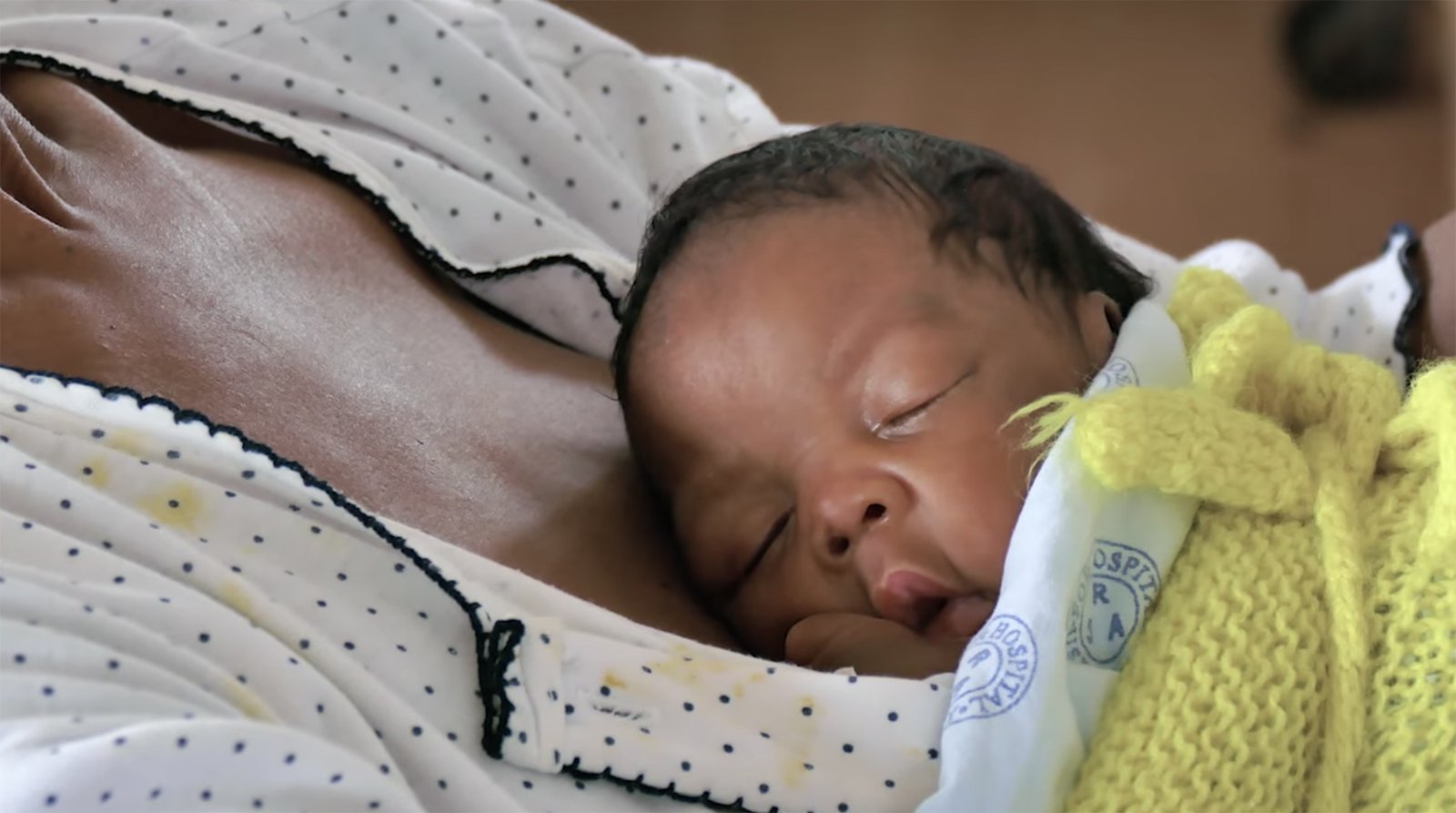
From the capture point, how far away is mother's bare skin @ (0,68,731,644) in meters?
0.65

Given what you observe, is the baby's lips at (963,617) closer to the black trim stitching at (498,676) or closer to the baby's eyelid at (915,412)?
the baby's eyelid at (915,412)

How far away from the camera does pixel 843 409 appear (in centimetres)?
76

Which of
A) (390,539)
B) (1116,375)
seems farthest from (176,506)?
(1116,375)

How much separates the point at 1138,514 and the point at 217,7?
69cm

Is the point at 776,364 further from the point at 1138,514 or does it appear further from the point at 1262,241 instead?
the point at 1262,241

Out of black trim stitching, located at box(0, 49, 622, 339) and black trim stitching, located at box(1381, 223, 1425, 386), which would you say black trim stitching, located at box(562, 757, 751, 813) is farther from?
black trim stitching, located at box(1381, 223, 1425, 386)

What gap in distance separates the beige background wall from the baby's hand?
5.27 feet

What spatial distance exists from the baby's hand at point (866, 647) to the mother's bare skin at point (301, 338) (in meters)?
0.06

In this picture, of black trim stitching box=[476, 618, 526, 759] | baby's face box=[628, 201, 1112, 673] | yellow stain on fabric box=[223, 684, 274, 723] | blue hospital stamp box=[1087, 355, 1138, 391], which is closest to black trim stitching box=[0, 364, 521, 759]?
black trim stitching box=[476, 618, 526, 759]

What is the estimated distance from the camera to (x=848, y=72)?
2352 mm

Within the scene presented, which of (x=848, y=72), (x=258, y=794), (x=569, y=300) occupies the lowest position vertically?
(x=258, y=794)

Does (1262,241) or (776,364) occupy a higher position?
(1262,241)

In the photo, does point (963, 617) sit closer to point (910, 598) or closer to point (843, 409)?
point (910, 598)

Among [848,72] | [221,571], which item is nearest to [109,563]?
[221,571]
